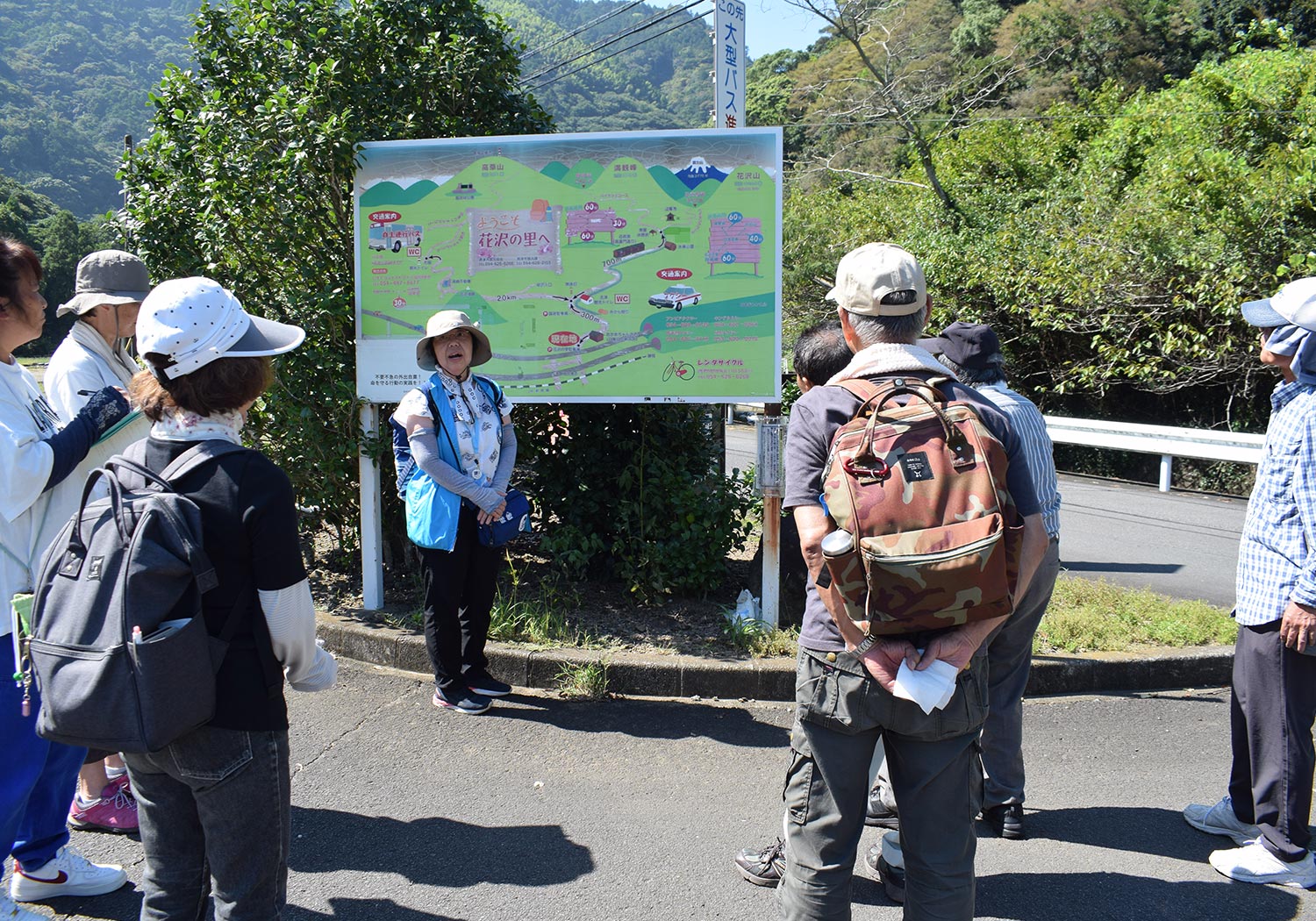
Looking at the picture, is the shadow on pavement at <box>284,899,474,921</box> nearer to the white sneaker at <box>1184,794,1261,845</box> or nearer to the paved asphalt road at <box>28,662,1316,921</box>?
the paved asphalt road at <box>28,662,1316,921</box>

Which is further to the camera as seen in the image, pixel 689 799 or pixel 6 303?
pixel 689 799

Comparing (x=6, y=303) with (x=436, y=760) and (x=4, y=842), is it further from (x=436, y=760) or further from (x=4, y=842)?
(x=436, y=760)

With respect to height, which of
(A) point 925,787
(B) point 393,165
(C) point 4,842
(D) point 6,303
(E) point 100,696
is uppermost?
(B) point 393,165

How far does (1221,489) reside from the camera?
39.2 feet

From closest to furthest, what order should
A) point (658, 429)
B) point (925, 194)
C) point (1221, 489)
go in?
point (658, 429) → point (1221, 489) → point (925, 194)

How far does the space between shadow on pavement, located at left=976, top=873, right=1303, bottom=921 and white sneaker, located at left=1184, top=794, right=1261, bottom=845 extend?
28 cm

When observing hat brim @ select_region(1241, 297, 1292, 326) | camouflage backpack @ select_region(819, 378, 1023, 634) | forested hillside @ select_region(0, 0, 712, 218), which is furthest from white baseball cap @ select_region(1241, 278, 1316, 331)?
forested hillside @ select_region(0, 0, 712, 218)

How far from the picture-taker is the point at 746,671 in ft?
15.4

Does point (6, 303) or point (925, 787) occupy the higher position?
point (6, 303)

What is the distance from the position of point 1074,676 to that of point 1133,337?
33.9 feet

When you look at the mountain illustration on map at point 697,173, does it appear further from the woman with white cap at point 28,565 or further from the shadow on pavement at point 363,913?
the shadow on pavement at point 363,913

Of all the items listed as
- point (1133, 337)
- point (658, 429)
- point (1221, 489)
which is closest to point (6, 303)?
point (658, 429)

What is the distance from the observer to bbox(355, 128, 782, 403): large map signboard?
16.5ft

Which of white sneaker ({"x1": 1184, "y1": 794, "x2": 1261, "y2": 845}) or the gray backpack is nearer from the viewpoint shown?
the gray backpack
